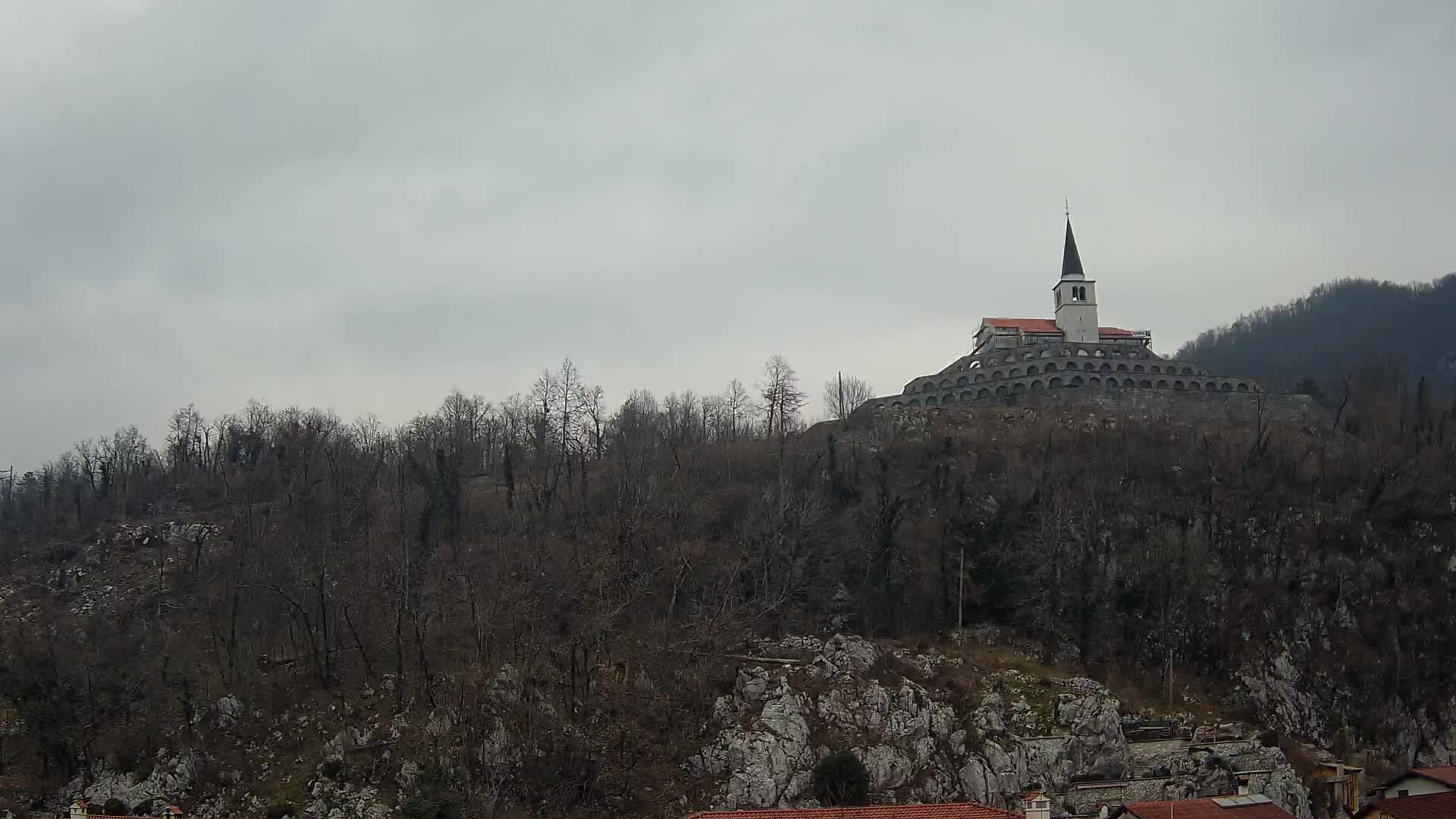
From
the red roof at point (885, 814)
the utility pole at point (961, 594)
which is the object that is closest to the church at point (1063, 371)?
the utility pole at point (961, 594)

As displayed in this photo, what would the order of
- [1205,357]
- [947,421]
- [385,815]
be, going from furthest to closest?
[1205,357]
[947,421]
[385,815]

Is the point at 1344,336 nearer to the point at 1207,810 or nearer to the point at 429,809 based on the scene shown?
the point at 1207,810

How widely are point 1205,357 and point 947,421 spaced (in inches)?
3179

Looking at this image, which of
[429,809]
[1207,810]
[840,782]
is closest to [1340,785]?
[1207,810]

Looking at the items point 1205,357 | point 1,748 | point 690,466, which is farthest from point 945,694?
point 1205,357

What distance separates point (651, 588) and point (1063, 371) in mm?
38350

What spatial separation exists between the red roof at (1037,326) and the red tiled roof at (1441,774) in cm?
5028

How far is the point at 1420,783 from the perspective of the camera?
1510 inches

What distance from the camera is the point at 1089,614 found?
52.1 m

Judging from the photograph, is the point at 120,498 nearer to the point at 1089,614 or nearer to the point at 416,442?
the point at 416,442

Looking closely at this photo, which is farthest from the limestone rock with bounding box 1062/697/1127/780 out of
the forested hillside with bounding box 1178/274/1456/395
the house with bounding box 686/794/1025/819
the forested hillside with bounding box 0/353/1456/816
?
the forested hillside with bounding box 1178/274/1456/395

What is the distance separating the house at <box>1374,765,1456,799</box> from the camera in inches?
1479

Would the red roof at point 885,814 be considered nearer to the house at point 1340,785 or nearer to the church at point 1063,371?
the house at point 1340,785

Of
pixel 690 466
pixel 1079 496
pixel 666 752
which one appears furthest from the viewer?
pixel 690 466
